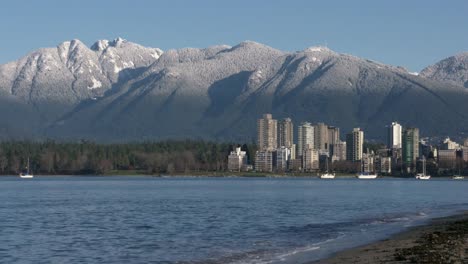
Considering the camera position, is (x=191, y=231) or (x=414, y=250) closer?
(x=414, y=250)

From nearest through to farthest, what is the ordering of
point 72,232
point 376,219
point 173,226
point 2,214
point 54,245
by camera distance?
point 54,245 → point 72,232 → point 173,226 → point 376,219 → point 2,214

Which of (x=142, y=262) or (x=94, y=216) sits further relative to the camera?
(x=94, y=216)

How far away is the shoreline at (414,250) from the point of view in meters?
43.7

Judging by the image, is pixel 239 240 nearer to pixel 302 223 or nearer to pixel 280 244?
pixel 280 244

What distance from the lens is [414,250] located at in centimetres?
4800

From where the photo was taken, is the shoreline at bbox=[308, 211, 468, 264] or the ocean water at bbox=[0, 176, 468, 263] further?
the ocean water at bbox=[0, 176, 468, 263]

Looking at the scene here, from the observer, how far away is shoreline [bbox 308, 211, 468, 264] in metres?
43.7

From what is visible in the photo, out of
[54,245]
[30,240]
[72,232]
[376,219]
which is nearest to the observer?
[54,245]

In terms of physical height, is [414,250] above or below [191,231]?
above

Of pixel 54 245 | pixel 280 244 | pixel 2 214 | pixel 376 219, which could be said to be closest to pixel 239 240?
pixel 280 244

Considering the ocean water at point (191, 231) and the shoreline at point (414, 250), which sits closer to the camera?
the shoreline at point (414, 250)

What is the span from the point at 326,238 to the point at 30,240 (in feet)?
67.1

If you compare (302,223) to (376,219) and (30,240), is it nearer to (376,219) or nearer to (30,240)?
(376,219)

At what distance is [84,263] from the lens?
48.3 metres
